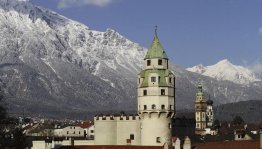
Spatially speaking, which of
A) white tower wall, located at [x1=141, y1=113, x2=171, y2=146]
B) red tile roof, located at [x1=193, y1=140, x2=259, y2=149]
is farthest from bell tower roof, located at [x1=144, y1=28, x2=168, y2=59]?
red tile roof, located at [x1=193, y1=140, x2=259, y2=149]

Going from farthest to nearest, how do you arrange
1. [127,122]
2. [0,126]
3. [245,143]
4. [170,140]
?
[127,122], [170,140], [0,126], [245,143]

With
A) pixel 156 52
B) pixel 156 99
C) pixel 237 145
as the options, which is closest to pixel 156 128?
pixel 156 99

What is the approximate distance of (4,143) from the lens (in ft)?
306

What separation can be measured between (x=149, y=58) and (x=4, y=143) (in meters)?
27.8

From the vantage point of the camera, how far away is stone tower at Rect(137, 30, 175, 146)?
349ft

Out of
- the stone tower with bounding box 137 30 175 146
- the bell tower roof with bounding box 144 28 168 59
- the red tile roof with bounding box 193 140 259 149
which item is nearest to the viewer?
the red tile roof with bounding box 193 140 259 149

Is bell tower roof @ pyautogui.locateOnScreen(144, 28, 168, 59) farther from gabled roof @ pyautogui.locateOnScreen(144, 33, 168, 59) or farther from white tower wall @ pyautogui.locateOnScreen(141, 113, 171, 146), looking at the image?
white tower wall @ pyautogui.locateOnScreen(141, 113, 171, 146)

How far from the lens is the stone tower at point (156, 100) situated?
106500 millimetres

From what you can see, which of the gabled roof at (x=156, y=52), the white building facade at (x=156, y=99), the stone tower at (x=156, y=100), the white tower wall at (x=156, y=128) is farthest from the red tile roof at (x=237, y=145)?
the gabled roof at (x=156, y=52)

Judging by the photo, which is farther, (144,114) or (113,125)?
(113,125)

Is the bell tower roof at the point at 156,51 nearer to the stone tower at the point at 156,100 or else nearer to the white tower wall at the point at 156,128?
the stone tower at the point at 156,100

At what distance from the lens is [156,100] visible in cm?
10656

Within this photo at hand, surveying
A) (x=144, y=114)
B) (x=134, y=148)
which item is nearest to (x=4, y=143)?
(x=134, y=148)

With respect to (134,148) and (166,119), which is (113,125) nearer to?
(166,119)
